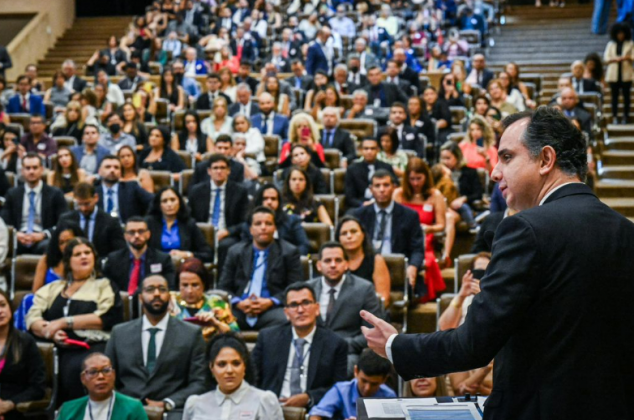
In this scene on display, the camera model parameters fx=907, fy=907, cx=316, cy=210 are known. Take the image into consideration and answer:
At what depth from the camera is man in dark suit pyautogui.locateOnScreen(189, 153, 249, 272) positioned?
619 centimetres

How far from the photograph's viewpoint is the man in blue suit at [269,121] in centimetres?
826

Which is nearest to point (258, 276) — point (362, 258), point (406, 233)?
point (362, 258)

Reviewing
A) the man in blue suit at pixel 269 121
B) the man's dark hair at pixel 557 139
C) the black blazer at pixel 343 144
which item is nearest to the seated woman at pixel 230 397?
the man's dark hair at pixel 557 139

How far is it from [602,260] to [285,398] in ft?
9.56

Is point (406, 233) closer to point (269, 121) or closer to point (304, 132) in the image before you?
point (304, 132)

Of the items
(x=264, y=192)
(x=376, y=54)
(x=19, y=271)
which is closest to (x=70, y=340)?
(x=19, y=271)

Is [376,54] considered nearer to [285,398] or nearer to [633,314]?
[285,398]

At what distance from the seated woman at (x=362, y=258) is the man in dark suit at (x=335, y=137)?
253 cm

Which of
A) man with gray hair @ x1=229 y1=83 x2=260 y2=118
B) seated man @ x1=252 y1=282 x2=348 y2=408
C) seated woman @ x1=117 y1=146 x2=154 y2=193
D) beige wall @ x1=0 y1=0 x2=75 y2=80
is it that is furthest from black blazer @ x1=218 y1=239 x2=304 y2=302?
beige wall @ x1=0 y1=0 x2=75 y2=80

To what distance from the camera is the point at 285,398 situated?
4254 millimetres

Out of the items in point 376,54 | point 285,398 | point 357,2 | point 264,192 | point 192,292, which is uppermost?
point 357,2

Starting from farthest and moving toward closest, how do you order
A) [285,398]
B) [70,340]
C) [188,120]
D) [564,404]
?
[188,120] < [70,340] < [285,398] < [564,404]

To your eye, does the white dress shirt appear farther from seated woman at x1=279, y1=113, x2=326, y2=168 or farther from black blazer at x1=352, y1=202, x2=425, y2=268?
seated woman at x1=279, y1=113, x2=326, y2=168

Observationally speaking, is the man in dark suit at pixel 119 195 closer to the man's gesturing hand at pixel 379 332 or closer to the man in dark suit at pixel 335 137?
the man in dark suit at pixel 335 137
